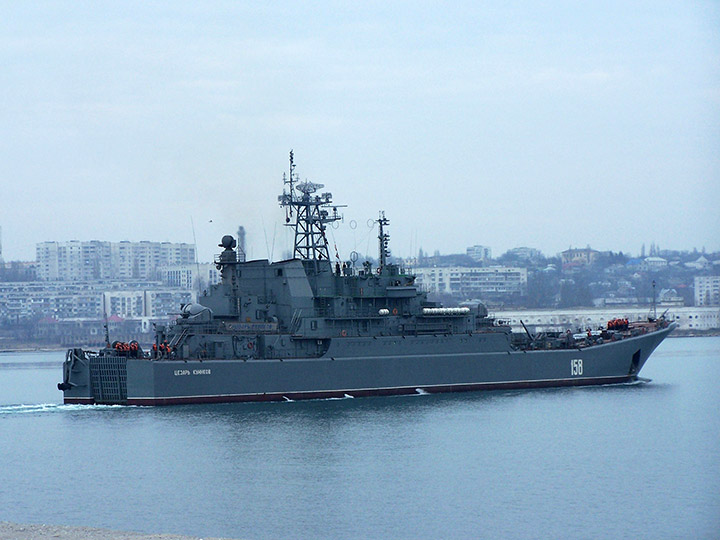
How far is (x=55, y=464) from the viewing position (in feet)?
97.4

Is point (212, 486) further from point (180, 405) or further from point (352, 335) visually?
point (352, 335)

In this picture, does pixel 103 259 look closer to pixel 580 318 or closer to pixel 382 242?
pixel 580 318

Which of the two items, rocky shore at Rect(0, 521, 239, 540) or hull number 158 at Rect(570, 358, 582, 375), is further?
hull number 158 at Rect(570, 358, 582, 375)

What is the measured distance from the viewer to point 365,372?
1711 inches

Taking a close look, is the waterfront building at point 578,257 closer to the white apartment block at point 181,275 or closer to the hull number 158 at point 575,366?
the white apartment block at point 181,275

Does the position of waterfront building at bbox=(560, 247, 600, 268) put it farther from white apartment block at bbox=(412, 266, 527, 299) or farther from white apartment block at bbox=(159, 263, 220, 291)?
white apartment block at bbox=(159, 263, 220, 291)

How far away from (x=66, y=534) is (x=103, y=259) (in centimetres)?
16351

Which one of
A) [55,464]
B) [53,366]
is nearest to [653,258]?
[53,366]

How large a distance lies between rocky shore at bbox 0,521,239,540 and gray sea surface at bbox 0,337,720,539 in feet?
5.05

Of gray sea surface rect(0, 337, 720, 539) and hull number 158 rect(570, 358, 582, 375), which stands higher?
hull number 158 rect(570, 358, 582, 375)

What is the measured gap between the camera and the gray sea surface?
22453 mm

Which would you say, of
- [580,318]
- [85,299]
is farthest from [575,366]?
[85,299]

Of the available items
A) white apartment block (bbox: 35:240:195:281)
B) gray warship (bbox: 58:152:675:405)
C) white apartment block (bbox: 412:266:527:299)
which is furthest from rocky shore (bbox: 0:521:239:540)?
white apartment block (bbox: 35:240:195:281)

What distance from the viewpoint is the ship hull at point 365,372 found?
4072 cm
